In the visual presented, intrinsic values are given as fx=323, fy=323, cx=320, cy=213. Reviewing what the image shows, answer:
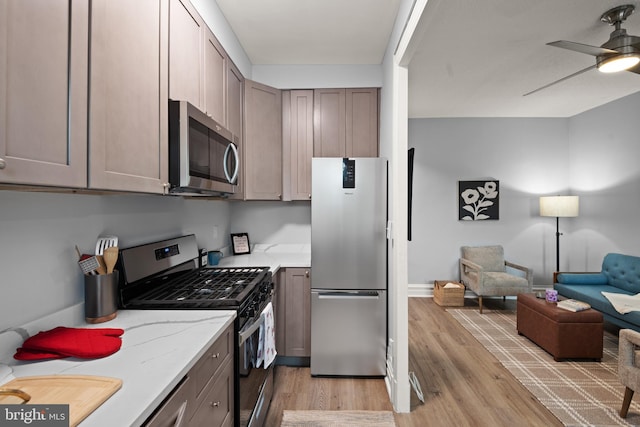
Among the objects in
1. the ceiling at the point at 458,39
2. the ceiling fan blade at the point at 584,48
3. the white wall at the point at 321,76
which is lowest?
the ceiling fan blade at the point at 584,48

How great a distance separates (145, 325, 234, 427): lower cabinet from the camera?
2.99 ft

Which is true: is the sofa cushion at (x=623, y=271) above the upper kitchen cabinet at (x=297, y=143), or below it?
below

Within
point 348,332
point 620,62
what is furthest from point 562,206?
point 348,332

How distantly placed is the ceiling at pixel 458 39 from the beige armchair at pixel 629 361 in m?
2.20

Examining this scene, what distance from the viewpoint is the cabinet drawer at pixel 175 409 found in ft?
2.75

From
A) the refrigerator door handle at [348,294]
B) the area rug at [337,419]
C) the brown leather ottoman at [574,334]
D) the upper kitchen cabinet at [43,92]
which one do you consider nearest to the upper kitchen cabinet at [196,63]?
the upper kitchen cabinet at [43,92]

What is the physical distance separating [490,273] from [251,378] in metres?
3.99

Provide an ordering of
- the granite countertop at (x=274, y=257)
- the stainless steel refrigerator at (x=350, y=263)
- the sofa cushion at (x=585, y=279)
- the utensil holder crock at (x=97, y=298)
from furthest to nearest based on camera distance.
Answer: the sofa cushion at (x=585, y=279) → the granite countertop at (x=274, y=257) → the stainless steel refrigerator at (x=350, y=263) → the utensil holder crock at (x=97, y=298)

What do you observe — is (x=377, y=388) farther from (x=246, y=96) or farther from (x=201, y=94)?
(x=246, y=96)

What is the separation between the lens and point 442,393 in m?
2.44

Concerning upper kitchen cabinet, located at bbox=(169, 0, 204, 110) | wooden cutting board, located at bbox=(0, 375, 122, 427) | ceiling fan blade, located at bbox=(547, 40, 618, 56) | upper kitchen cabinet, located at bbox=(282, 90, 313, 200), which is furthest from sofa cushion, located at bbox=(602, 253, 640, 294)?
wooden cutting board, located at bbox=(0, 375, 122, 427)

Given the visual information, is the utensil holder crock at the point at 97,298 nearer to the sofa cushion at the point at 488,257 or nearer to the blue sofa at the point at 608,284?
the blue sofa at the point at 608,284

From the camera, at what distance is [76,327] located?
126cm

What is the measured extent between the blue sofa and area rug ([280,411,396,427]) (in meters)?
2.62
